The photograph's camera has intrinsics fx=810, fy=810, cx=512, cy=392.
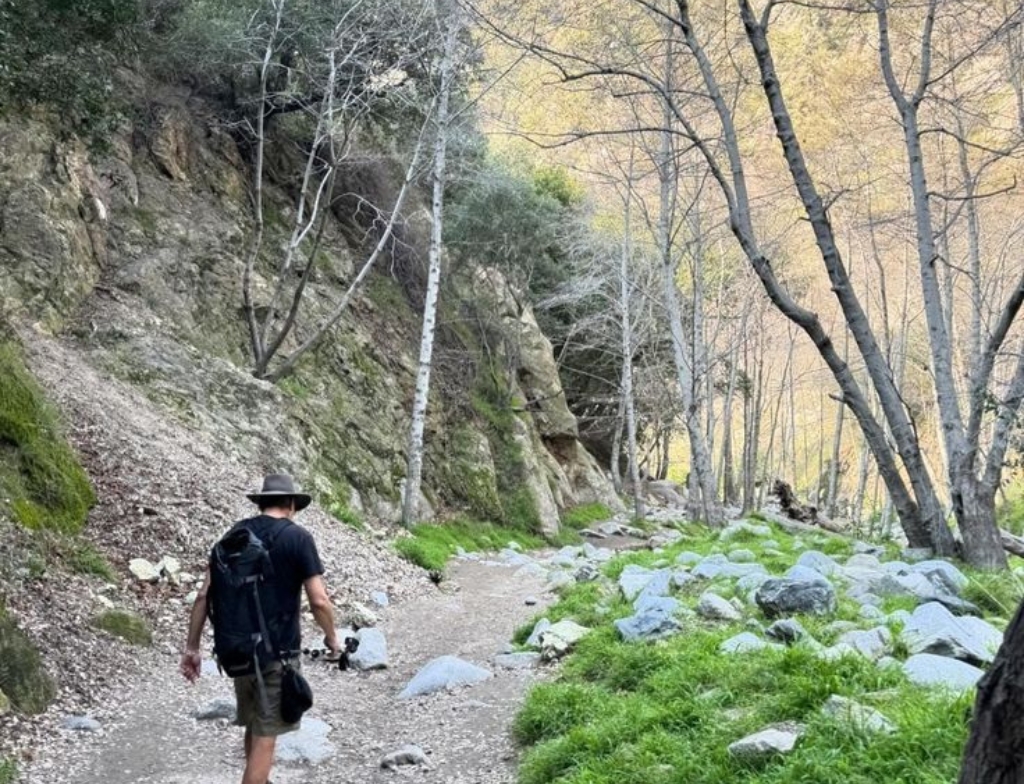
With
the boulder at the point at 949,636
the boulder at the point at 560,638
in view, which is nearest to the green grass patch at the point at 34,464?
the boulder at the point at 560,638

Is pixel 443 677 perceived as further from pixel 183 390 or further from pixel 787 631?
pixel 183 390

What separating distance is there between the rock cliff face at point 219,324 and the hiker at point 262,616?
6.56m

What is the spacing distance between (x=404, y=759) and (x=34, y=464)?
4286 mm

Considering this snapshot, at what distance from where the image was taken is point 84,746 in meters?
4.49

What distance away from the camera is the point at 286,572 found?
12.1 ft

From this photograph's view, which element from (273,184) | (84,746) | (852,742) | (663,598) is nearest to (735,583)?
(663,598)

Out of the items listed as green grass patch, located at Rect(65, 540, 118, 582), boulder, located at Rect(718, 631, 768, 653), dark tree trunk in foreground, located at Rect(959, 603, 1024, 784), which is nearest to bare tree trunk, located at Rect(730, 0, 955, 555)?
boulder, located at Rect(718, 631, 768, 653)

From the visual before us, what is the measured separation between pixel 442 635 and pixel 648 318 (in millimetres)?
14514

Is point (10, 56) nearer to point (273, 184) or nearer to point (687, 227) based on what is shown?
point (273, 184)

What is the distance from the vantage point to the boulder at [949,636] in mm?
4293

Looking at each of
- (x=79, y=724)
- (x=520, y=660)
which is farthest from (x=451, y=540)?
(x=79, y=724)

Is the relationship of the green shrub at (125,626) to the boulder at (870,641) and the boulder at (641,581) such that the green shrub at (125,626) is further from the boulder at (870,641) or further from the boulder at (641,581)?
the boulder at (870,641)

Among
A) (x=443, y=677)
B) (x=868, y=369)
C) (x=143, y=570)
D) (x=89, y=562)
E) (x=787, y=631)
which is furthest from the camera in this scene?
(x=868, y=369)

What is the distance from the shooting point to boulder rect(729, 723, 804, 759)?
3215mm
